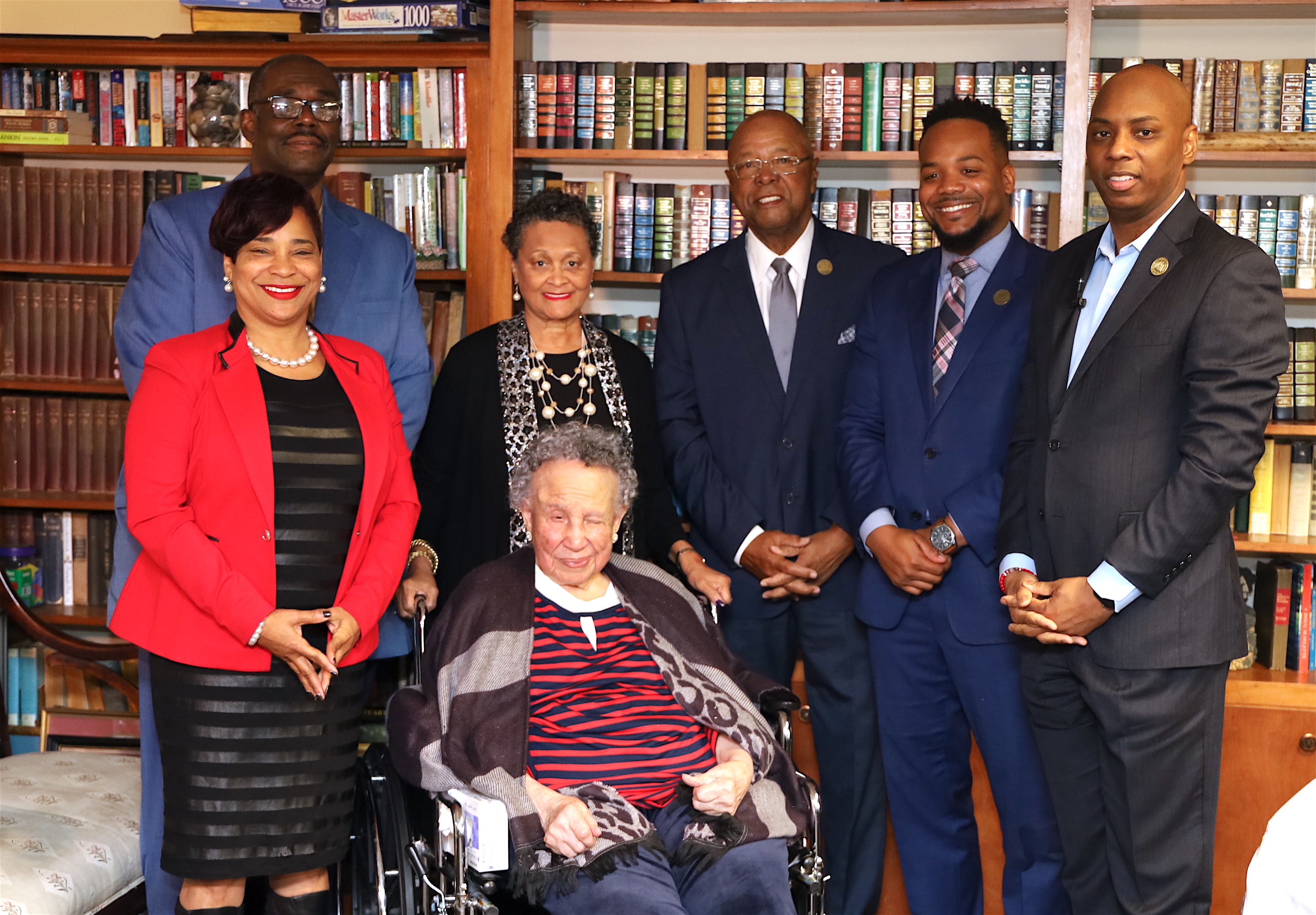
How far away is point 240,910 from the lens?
2461mm

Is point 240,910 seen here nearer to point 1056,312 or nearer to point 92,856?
point 92,856

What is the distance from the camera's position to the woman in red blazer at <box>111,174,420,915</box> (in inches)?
92.6

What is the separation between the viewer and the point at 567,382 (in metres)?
3.03

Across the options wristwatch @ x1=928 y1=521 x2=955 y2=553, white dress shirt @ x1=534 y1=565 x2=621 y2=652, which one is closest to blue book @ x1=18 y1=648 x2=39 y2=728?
white dress shirt @ x1=534 y1=565 x2=621 y2=652

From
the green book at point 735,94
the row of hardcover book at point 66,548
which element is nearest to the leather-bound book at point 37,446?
the row of hardcover book at point 66,548

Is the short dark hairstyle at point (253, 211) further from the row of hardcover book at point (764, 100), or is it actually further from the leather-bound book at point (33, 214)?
the leather-bound book at point (33, 214)

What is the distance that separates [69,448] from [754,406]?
243 centimetres

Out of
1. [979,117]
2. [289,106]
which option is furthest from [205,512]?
[979,117]

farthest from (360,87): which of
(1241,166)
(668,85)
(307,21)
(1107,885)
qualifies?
(1107,885)

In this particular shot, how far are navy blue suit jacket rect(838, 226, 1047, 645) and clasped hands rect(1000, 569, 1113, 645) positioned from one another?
0.22 m

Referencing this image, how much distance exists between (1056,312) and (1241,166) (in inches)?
65.9

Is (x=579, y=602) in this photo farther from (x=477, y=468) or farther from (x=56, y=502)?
(x=56, y=502)

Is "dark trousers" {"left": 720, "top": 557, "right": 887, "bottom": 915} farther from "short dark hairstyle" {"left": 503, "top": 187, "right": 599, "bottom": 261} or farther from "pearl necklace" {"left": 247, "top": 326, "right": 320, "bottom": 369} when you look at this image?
"pearl necklace" {"left": 247, "top": 326, "right": 320, "bottom": 369}

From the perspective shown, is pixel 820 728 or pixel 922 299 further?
pixel 820 728
